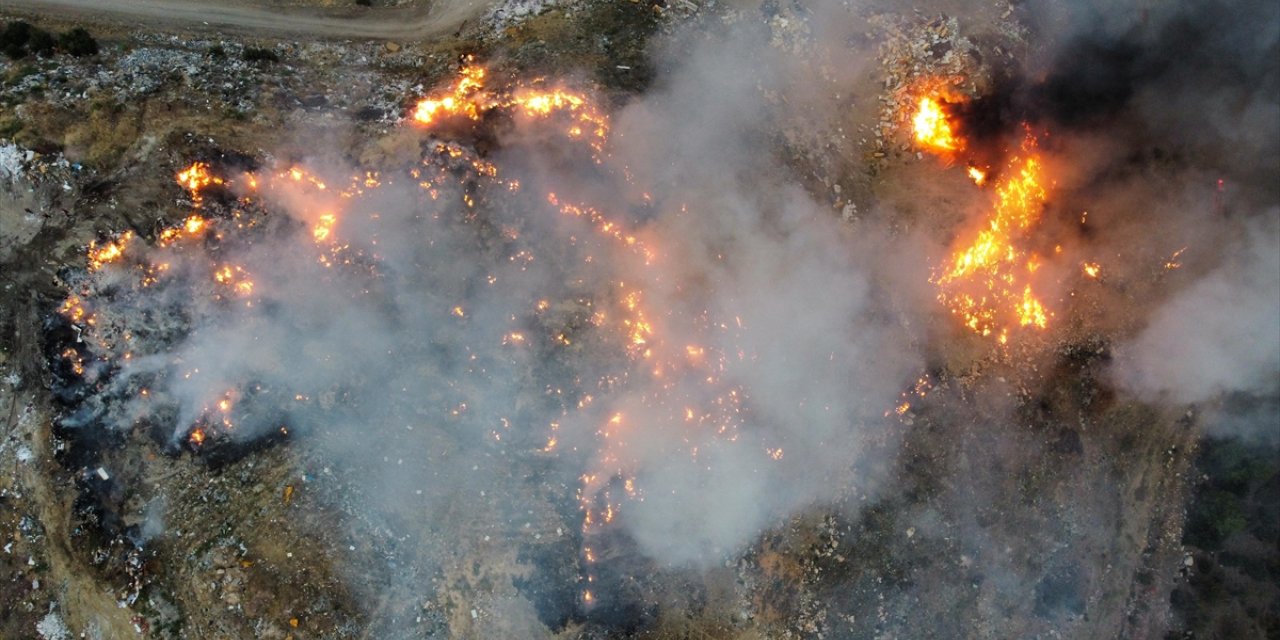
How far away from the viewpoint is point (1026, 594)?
66.4ft

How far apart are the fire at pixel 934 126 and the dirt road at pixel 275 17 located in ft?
40.1

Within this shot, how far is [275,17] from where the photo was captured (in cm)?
2041

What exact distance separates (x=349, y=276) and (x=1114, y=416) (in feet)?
68.5

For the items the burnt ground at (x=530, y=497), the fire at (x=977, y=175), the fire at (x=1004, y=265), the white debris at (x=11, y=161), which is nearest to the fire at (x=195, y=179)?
the burnt ground at (x=530, y=497)

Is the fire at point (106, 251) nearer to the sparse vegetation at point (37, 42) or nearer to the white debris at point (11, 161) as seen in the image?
the white debris at point (11, 161)

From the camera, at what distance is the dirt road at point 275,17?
19844 mm

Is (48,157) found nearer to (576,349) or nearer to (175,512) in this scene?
(175,512)

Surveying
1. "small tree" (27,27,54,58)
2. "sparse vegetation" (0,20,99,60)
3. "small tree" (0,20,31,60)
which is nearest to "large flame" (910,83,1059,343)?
"sparse vegetation" (0,20,99,60)

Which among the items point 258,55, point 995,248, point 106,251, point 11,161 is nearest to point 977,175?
point 995,248

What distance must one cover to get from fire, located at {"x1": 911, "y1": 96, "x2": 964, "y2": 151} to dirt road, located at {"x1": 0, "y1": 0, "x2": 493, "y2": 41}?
12.2 metres

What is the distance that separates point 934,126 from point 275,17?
18209mm

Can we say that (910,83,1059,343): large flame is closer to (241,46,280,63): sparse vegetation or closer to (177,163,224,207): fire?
(241,46,280,63): sparse vegetation

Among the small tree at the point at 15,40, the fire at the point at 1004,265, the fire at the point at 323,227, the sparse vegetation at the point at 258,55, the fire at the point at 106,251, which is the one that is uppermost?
the fire at the point at 1004,265

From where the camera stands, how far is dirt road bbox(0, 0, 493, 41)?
19844mm
